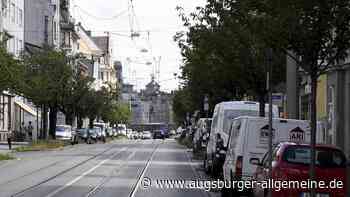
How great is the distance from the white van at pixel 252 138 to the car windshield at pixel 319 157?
315 centimetres

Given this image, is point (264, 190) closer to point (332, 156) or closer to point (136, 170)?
point (332, 156)

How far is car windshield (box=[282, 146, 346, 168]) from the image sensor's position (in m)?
15.0

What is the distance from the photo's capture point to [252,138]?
62.2ft

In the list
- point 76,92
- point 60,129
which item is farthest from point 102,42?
point 76,92

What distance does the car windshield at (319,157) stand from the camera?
49.2 feet

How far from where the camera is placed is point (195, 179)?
28.0 m

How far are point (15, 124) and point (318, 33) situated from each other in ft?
214

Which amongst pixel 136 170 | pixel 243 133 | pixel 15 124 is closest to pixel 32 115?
pixel 15 124

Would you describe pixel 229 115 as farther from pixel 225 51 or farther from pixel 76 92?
pixel 76 92

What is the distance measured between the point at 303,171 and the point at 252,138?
4.27 metres

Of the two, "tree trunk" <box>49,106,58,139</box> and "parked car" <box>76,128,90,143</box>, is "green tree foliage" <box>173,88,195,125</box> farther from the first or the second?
"tree trunk" <box>49,106,58,139</box>

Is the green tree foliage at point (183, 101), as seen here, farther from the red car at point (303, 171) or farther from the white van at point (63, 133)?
the red car at point (303, 171)

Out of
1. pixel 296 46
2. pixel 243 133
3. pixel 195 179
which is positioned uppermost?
pixel 296 46

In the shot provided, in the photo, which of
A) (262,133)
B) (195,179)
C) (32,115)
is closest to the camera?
(262,133)
